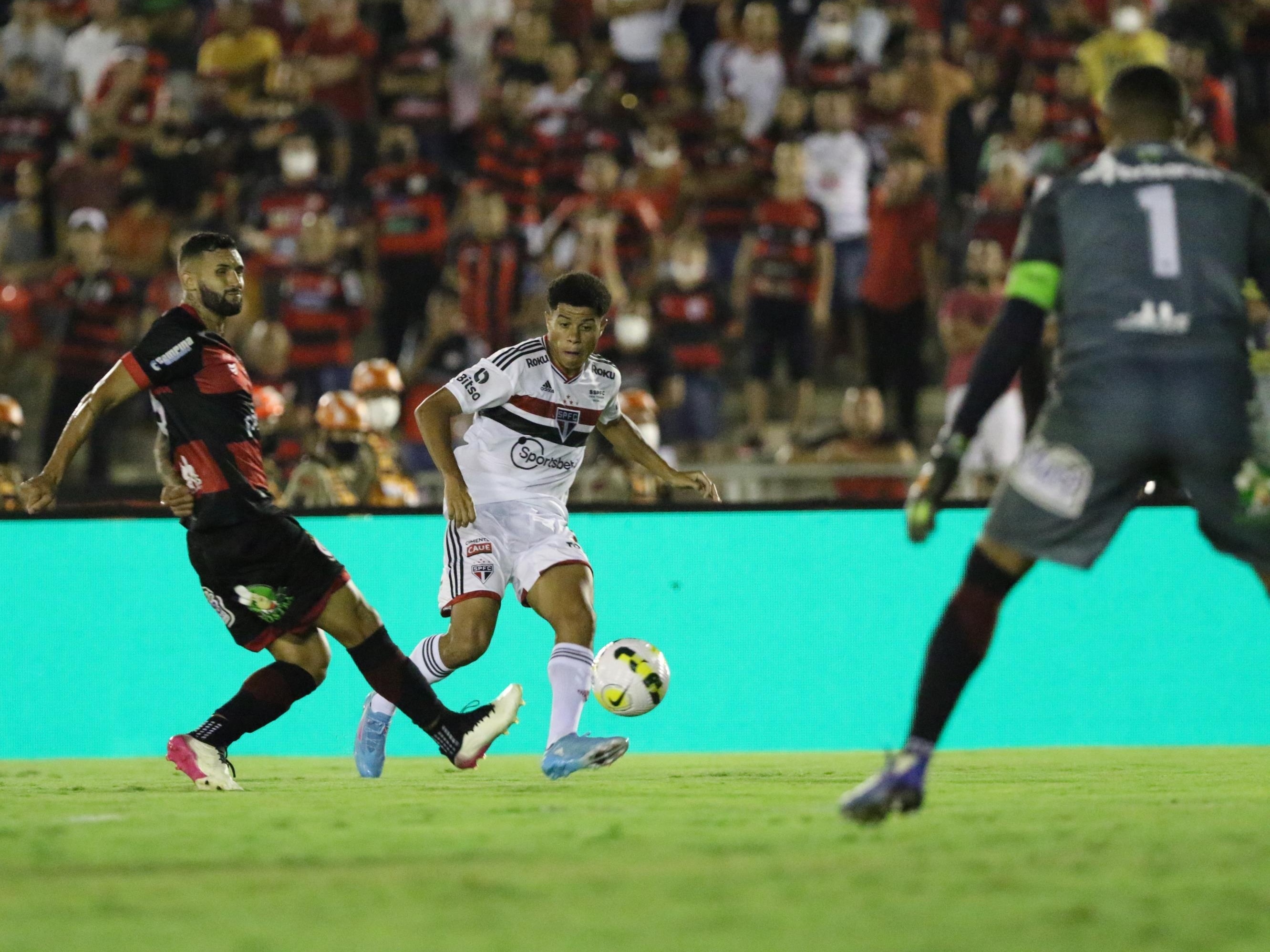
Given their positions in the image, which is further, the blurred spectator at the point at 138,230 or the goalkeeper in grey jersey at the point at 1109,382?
the blurred spectator at the point at 138,230

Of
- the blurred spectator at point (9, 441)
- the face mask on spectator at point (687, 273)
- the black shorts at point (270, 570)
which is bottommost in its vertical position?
the blurred spectator at point (9, 441)

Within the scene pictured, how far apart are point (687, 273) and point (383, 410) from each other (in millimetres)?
2474

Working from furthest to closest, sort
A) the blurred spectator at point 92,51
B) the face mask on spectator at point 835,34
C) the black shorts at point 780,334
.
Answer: the blurred spectator at point 92,51
the face mask on spectator at point 835,34
the black shorts at point 780,334

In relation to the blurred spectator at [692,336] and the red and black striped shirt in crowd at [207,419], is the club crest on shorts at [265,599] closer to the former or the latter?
the red and black striped shirt in crowd at [207,419]

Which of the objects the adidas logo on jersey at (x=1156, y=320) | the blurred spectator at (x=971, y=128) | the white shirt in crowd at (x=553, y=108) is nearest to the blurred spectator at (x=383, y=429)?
the white shirt in crowd at (x=553, y=108)

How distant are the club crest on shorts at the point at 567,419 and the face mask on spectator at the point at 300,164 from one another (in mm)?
7344

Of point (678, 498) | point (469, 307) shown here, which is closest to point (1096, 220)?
point (678, 498)

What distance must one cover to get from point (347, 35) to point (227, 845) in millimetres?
11820

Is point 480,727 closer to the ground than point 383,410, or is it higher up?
closer to the ground

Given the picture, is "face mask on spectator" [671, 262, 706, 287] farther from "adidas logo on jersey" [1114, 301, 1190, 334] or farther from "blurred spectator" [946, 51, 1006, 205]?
"adidas logo on jersey" [1114, 301, 1190, 334]

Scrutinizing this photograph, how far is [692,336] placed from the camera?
1341 cm

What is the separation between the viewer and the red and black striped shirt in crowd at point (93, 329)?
1394 cm

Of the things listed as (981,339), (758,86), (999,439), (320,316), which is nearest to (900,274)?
(981,339)

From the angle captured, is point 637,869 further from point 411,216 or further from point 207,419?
point 411,216
